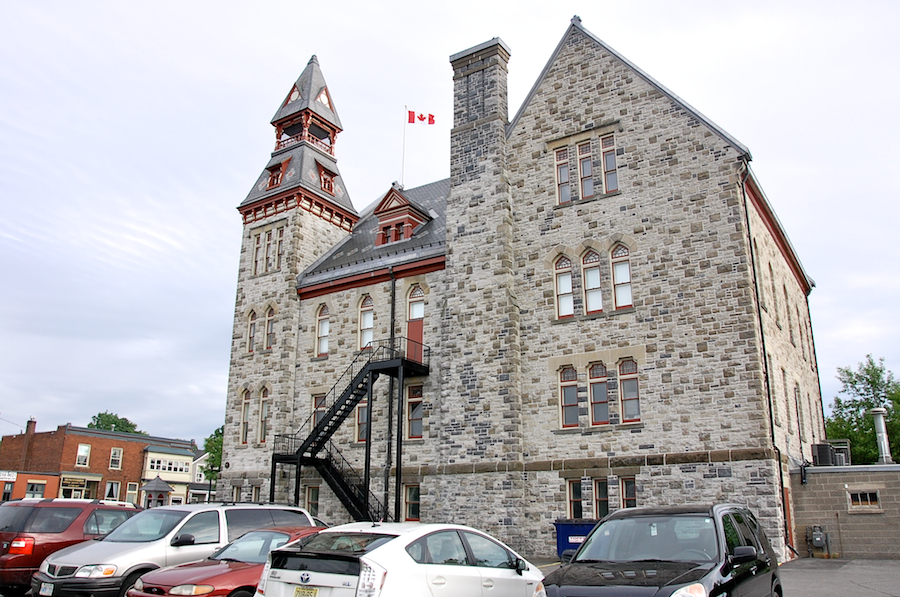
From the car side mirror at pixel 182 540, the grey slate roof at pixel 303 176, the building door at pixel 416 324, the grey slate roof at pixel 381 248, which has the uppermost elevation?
the grey slate roof at pixel 303 176

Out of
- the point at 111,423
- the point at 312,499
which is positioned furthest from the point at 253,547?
the point at 111,423

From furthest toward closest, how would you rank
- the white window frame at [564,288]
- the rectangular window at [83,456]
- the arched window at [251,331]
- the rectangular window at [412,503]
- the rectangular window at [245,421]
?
the rectangular window at [83,456] < the arched window at [251,331] < the rectangular window at [245,421] < the rectangular window at [412,503] < the white window frame at [564,288]

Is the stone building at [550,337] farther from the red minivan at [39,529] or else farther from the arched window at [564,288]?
the red minivan at [39,529]

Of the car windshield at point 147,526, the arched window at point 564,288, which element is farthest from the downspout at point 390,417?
the car windshield at point 147,526

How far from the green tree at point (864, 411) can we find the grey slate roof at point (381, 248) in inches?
1021

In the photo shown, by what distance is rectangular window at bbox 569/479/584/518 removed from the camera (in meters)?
19.8

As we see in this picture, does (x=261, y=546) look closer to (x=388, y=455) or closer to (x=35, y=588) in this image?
(x=35, y=588)

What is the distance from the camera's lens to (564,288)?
71.0ft

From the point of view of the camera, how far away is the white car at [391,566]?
22.5ft

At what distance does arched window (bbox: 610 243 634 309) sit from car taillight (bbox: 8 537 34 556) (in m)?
15.2

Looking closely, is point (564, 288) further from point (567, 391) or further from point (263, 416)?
point (263, 416)

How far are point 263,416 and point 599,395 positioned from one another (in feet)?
45.7

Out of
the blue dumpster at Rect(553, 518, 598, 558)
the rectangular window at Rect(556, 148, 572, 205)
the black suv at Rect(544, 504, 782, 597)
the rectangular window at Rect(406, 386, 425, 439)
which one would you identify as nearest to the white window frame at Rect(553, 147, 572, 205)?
the rectangular window at Rect(556, 148, 572, 205)

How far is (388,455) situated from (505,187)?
9556 mm
